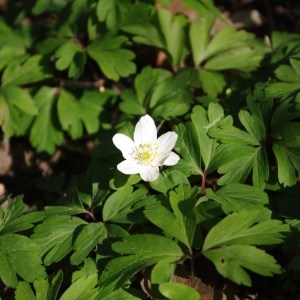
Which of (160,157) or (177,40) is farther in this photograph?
(177,40)

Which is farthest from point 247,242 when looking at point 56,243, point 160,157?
point 56,243

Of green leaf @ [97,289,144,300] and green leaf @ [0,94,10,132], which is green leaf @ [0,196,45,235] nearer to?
green leaf @ [97,289,144,300]

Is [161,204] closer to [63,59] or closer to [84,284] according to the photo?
[84,284]

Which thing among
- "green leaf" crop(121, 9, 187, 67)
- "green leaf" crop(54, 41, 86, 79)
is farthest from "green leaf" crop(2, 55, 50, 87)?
"green leaf" crop(121, 9, 187, 67)

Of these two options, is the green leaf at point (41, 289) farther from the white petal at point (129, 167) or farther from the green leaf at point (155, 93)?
the green leaf at point (155, 93)

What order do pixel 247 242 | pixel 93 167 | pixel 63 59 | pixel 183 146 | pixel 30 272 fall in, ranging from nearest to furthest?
pixel 247 242
pixel 30 272
pixel 183 146
pixel 93 167
pixel 63 59

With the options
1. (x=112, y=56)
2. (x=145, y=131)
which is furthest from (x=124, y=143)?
(x=112, y=56)
